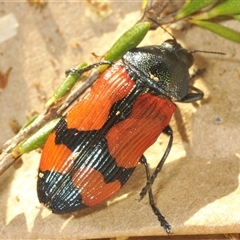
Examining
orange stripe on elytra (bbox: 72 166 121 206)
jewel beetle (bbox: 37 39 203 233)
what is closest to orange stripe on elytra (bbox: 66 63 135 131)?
jewel beetle (bbox: 37 39 203 233)

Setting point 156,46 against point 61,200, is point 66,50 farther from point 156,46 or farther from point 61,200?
point 61,200

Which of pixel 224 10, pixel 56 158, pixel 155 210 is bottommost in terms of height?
pixel 155 210

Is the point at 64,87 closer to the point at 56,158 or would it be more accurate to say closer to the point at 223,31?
the point at 56,158

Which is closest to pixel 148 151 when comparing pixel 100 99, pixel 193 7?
pixel 100 99

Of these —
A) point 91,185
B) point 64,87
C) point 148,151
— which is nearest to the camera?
point 91,185

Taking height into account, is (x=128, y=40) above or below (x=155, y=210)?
above

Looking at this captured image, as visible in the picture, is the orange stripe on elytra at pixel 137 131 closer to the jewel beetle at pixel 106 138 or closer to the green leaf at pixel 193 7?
the jewel beetle at pixel 106 138

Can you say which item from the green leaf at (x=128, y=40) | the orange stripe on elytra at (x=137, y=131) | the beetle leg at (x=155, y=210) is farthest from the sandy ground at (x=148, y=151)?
the green leaf at (x=128, y=40)
